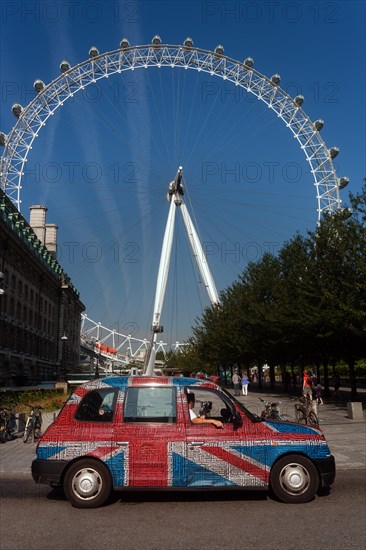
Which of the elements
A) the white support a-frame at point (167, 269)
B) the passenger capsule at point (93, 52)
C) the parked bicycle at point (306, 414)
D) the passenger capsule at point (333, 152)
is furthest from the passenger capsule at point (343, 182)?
the parked bicycle at point (306, 414)

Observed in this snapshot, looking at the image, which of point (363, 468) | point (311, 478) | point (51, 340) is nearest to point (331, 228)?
point (363, 468)

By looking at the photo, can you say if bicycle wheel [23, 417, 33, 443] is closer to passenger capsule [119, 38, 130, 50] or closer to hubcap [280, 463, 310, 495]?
hubcap [280, 463, 310, 495]

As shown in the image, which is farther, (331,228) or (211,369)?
(211,369)

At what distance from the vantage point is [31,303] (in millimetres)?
67250

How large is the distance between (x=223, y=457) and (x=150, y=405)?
4.40 ft

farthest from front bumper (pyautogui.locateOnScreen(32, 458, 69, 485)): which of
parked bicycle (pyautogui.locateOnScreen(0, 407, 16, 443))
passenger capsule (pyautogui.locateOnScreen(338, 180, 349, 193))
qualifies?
passenger capsule (pyautogui.locateOnScreen(338, 180, 349, 193))

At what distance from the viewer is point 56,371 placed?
263ft

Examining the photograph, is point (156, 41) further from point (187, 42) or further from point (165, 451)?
point (165, 451)

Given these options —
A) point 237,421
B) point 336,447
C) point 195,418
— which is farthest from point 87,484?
point 336,447

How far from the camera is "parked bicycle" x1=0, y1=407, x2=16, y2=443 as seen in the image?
15.2m

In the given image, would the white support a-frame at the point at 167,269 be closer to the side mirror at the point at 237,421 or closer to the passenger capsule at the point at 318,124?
the passenger capsule at the point at 318,124

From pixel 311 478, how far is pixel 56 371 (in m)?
76.3

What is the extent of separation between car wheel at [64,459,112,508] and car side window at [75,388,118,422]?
25.2 inches

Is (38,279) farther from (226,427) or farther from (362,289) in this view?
(226,427)
